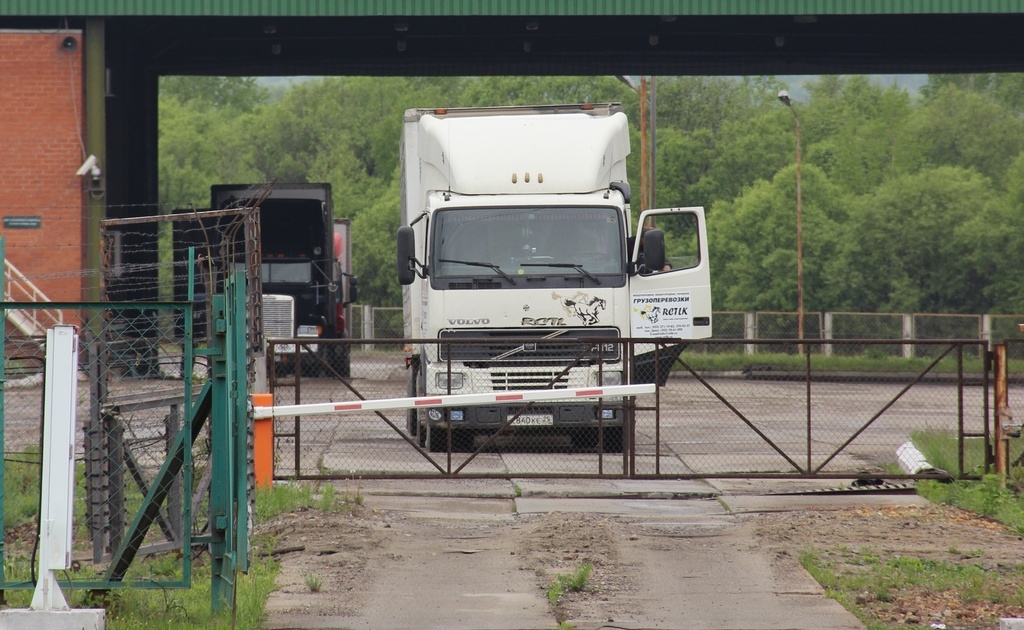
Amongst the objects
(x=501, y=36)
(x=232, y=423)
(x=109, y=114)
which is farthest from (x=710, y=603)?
(x=109, y=114)

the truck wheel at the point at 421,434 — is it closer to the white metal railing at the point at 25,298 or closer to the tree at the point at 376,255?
the white metal railing at the point at 25,298

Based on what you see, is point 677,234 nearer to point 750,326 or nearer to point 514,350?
point 750,326

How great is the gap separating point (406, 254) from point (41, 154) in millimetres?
13428

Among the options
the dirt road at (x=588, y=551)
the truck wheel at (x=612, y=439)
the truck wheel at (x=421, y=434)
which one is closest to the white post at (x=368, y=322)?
the truck wheel at (x=421, y=434)

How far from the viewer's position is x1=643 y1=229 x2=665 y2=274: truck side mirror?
1419 centimetres

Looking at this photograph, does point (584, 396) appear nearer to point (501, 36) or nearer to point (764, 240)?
point (501, 36)

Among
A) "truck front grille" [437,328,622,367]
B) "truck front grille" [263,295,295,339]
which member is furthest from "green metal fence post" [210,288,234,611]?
"truck front grille" [263,295,295,339]

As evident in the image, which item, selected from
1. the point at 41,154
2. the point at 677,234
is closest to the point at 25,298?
the point at 41,154

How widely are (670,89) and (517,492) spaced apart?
168 feet

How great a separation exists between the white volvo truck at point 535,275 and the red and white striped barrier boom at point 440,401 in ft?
5.21

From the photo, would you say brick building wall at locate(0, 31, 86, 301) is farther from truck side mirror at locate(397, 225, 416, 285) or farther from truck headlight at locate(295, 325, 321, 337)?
truck side mirror at locate(397, 225, 416, 285)

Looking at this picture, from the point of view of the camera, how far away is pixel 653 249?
14203 mm

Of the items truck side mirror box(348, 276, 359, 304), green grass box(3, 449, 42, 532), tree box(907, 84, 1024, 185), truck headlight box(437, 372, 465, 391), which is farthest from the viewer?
tree box(907, 84, 1024, 185)

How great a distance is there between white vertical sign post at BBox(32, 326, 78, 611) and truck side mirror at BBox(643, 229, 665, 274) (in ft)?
28.4
